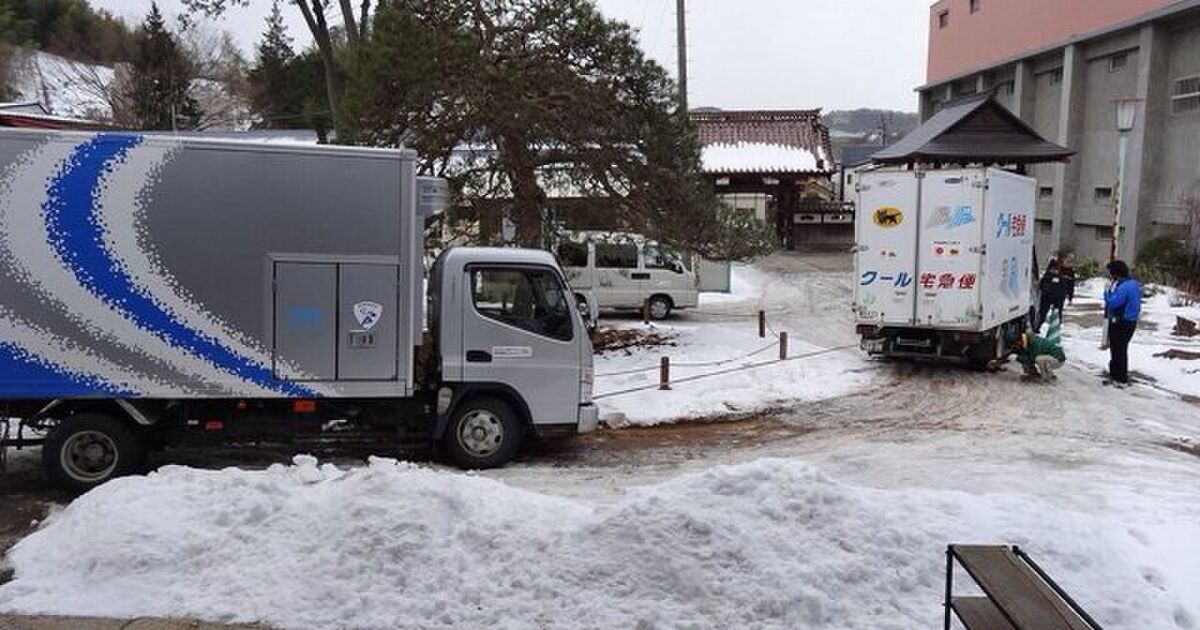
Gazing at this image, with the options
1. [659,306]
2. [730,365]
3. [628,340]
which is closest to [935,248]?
[730,365]

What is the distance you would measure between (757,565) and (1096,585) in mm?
2011

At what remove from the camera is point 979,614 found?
4.75 metres

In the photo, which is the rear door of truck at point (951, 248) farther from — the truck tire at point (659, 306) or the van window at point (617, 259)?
the van window at point (617, 259)

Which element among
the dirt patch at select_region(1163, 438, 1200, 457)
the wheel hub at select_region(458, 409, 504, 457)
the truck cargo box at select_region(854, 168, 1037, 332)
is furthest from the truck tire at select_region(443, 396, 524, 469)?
the truck cargo box at select_region(854, 168, 1037, 332)

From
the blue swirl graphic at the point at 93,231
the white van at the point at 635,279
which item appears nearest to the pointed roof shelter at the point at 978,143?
the white van at the point at 635,279

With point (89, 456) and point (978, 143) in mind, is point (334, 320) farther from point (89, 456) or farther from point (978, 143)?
point (978, 143)

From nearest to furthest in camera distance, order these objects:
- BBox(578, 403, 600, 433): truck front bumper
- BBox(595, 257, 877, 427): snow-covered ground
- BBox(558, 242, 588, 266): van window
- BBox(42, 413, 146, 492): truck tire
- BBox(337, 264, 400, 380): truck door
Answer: BBox(42, 413, 146, 492): truck tire
BBox(337, 264, 400, 380): truck door
BBox(578, 403, 600, 433): truck front bumper
BBox(595, 257, 877, 427): snow-covered ground
BBox(558, 242, 588, 266): van window

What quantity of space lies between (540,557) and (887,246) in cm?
1098

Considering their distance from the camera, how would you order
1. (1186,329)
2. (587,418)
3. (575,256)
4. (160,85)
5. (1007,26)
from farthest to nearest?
(160,85) < (1007,26) < (575,256) < (1186,329) < (587,418)

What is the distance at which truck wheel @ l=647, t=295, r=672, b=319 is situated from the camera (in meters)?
22.2

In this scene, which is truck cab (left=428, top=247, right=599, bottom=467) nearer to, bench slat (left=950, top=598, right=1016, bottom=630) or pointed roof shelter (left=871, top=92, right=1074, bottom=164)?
bench slat (left=950, top=598, right=1016, bottom=630)

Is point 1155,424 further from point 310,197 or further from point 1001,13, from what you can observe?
point 1001,13

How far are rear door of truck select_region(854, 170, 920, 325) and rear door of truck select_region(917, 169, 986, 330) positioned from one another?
16 centimetres

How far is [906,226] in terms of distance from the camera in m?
15.0
